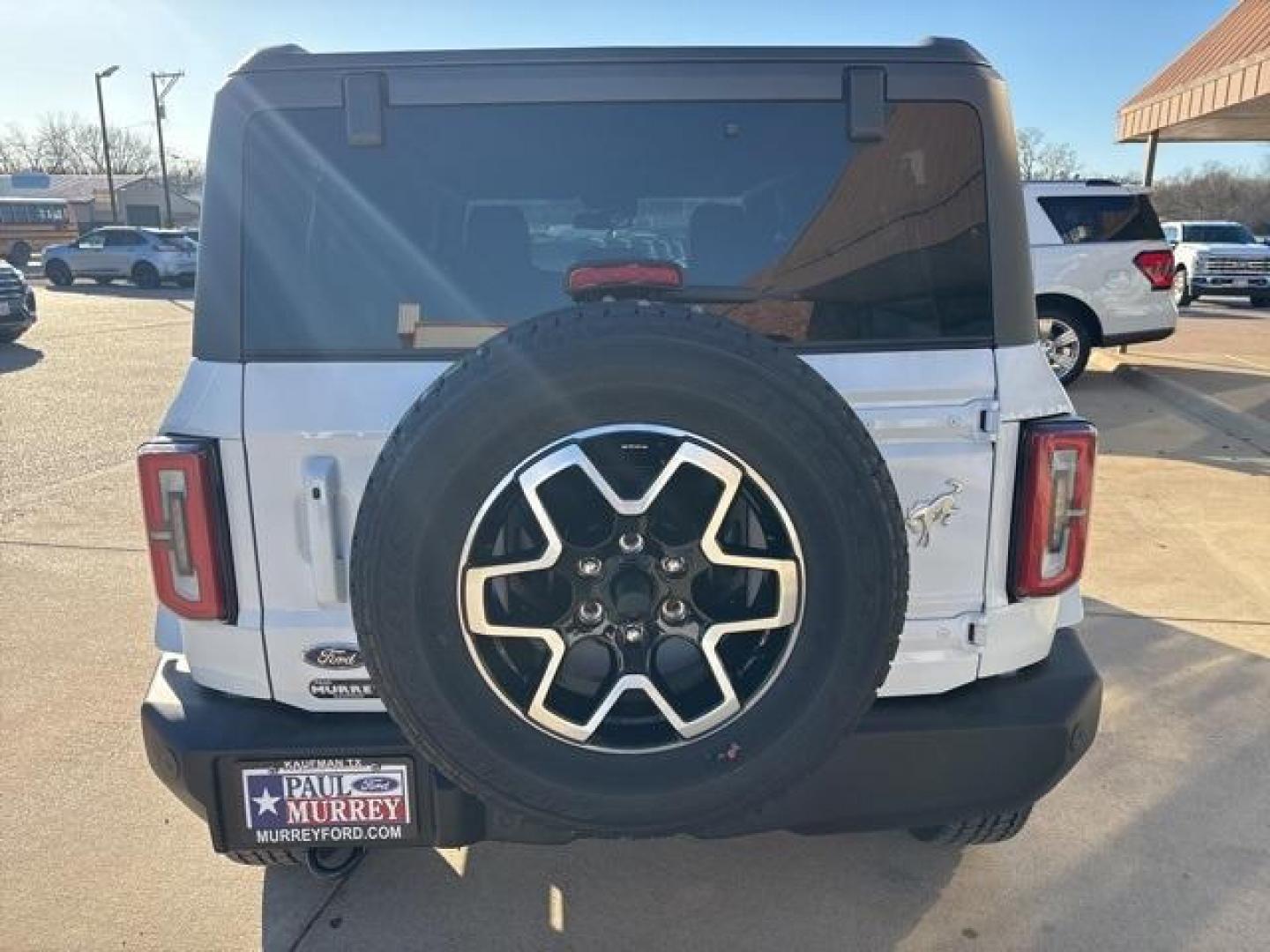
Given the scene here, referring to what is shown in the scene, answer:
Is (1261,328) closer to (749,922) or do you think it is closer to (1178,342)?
(1178,342)

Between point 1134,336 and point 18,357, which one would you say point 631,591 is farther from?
point 18,357

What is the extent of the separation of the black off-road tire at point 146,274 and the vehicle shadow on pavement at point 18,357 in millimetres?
14894

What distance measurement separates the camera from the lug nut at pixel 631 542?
5.76ft

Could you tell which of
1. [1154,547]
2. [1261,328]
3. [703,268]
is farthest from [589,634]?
[1261,328]

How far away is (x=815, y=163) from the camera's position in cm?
205

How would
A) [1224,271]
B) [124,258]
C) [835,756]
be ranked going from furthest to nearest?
1. [124,258]
2. [1224,271]
3. [835,756]

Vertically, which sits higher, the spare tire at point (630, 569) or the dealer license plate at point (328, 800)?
the spare tire at point (630, 569)

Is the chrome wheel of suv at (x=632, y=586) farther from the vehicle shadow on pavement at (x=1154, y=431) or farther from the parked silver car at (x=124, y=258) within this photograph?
the parked silver car at (x=124, y=258)

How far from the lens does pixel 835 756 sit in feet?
6.64

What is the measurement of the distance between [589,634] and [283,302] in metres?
0.94

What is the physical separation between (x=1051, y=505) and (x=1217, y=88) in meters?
12.5

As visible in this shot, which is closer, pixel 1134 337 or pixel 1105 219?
pixel 1105 219

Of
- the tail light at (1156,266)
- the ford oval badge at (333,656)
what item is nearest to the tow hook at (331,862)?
the ford oval badge at (333,656)

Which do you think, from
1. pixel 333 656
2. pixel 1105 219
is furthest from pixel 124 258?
pixel 333 656
